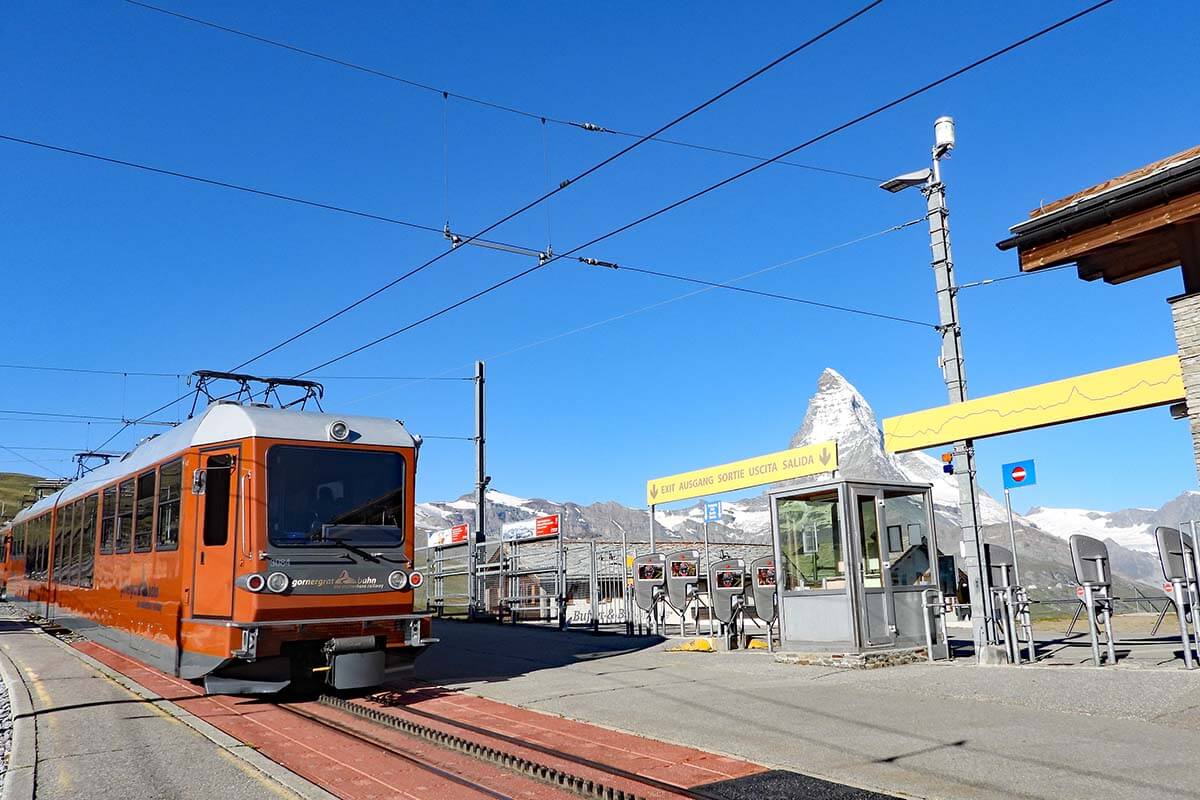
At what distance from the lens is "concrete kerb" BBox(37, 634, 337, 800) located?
21.0 feet

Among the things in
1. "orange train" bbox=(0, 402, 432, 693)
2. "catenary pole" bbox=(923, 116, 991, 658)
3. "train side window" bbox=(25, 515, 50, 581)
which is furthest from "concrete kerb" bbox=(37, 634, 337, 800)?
"catenary pole" bbox=(923, 116, 991, 658)

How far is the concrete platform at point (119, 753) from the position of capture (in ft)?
21.5

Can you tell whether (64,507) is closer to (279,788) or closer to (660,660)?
(660,660)

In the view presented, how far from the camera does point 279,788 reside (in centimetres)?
653

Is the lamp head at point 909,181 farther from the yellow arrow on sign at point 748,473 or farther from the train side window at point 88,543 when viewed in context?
the train side window at point 88,543

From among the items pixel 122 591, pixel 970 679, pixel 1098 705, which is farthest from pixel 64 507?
pixel 1098 705

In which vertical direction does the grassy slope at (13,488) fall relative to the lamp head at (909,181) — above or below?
above

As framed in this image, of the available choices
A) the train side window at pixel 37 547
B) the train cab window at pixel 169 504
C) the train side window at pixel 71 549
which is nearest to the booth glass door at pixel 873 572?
the train cab window at pixel 169 504

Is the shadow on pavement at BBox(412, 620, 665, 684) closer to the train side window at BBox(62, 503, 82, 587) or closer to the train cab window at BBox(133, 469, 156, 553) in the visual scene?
the train cab window at BBox(133, 469, 156, 553)

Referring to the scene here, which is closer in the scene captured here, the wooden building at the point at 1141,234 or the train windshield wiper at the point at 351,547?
the wooden building at the point at 1141,234

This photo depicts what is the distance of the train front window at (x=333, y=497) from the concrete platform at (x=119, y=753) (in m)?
2.23

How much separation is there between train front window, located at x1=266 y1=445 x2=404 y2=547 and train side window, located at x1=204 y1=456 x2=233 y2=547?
1.75ft

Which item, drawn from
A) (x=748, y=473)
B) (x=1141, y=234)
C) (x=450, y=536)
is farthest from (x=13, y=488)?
(x=1141, y=234)

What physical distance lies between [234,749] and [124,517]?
6924mm
